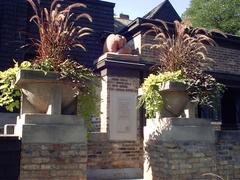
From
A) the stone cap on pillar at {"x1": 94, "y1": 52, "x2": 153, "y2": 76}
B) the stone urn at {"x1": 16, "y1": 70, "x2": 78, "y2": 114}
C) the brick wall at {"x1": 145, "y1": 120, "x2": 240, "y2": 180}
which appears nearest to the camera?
the stone urn at {"x1": 16, "y1": 70, "x2": 78, "y2": 114}

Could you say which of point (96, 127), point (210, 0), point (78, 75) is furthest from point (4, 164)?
point (210, 0)

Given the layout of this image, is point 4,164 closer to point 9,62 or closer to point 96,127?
point 96,127

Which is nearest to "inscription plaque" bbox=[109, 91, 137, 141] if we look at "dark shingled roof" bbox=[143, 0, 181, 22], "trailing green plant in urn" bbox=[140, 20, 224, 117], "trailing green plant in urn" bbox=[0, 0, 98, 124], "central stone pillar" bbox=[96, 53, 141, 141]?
"central stone pillar" bbox=[96, 53, 141, 141]

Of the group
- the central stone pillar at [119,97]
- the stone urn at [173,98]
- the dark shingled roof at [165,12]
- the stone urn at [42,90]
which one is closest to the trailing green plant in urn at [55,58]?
the stone urn at [42,90]

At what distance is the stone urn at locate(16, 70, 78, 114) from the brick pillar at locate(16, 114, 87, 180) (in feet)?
0.73

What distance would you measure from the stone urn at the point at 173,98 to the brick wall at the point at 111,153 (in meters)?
2.52

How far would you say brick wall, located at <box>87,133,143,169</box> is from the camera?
766 centimetres

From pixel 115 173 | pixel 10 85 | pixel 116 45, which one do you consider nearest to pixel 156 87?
pixel 10 85

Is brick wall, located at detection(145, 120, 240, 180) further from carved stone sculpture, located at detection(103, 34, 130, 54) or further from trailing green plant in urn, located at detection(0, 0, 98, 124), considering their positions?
carved stone sculpture, located at detection(103, 34, 130, 54)

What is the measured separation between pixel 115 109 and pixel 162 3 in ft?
28.0

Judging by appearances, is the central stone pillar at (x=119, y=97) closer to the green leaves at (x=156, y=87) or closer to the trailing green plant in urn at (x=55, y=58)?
the green leaves at (x=156, y=87)

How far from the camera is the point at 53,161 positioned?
452cm

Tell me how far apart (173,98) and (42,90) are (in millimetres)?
2459

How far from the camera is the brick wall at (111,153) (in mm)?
7656
